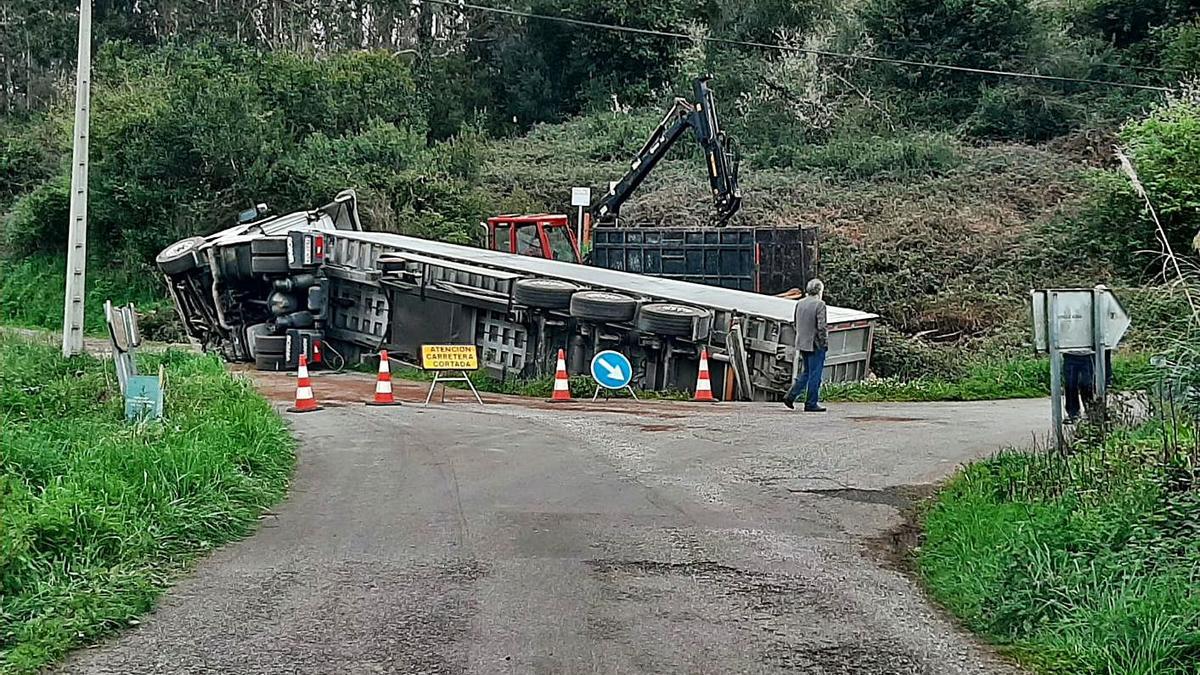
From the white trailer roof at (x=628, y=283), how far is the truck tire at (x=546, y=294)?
475 mm

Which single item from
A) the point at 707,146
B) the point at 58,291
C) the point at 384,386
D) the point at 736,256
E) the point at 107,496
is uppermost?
the point at 707,146

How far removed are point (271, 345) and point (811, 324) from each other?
10055 millimetres

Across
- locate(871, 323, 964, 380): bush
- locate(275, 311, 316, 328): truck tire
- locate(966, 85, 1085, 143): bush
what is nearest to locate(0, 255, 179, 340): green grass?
locate(275, 311, 316, 328): truck tire

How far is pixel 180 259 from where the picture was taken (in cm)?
2208

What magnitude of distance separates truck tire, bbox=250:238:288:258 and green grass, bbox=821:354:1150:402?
29.9 feet

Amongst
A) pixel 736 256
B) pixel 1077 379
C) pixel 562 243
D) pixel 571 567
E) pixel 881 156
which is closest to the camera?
pixel 571 567

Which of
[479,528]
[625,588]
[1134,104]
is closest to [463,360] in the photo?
[479,528]

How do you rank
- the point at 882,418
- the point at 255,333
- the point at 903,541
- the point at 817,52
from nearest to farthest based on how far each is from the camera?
the point at 903,541 → the point at 882,418 → the point at 255,333 → the point at 817,52

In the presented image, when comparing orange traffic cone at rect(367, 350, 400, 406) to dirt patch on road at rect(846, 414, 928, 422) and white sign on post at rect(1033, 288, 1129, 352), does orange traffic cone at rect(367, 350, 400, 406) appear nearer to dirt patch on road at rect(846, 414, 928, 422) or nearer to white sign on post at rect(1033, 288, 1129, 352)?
dirt patch on road at rect(846, 414, 928, 422)

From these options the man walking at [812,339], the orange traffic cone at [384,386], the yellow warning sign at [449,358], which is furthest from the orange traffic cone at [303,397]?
the man walking at [812,339]

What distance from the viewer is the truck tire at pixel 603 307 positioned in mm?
18000

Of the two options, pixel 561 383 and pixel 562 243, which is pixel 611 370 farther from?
pixel 562 243

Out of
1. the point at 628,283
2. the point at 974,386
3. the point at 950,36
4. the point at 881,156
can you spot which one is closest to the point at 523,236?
the point at 628,283

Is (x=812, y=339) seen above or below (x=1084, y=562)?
above
